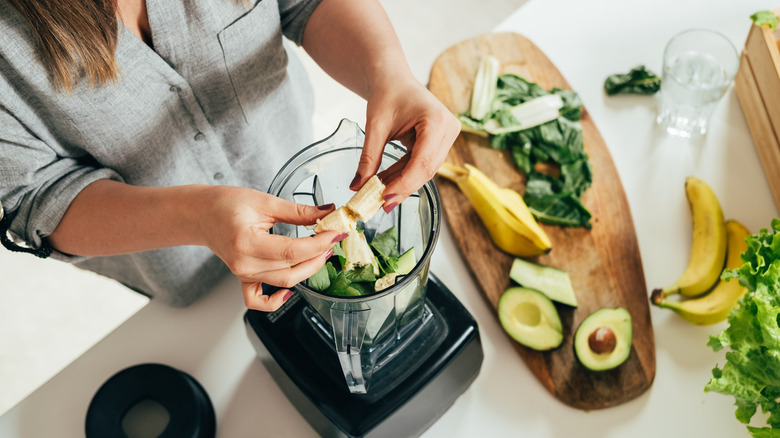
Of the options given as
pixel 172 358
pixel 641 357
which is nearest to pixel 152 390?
pixel 172 358

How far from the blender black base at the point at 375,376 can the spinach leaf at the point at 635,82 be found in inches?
27.3

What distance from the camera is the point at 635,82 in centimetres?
135

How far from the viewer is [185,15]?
3.00 feet

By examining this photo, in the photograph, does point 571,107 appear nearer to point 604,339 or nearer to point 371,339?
point 604,339

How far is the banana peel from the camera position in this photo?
1.15 m

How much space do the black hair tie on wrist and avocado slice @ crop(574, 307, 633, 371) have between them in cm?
65

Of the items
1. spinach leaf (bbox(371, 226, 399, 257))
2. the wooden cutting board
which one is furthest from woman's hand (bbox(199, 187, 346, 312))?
the wooden cutting board

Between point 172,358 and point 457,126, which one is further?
point 172,358

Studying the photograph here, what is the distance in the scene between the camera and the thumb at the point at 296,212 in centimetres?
73

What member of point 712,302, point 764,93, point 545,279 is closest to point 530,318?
point 545,279

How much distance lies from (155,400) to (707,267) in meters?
1.01

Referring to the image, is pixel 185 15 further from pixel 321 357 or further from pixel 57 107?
pixel 321 357

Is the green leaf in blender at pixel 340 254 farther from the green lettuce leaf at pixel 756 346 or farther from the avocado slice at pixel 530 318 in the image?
the green lettuce leaf at pixel 756 346

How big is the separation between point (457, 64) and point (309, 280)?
0.81 meters
